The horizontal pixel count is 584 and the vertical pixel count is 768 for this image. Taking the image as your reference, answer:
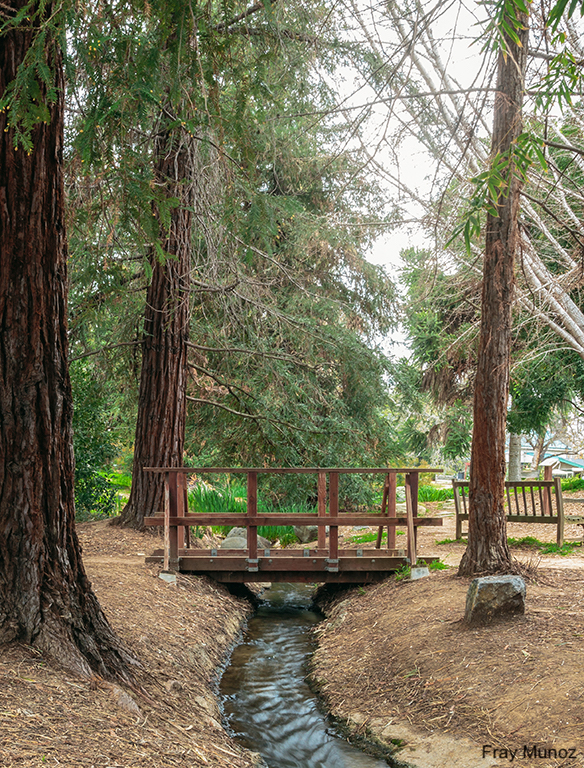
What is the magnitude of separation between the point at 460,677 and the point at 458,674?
4cm

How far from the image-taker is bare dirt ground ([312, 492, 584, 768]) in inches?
163

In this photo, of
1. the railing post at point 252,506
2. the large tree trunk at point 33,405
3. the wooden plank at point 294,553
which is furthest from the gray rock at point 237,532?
the large tree trunk at point 33,405

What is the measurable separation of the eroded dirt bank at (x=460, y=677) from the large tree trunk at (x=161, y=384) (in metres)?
3.72

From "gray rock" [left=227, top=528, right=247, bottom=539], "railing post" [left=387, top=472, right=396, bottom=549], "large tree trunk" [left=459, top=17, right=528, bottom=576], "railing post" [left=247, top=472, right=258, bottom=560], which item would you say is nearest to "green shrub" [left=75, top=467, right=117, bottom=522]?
"gray rock" [left=227, top=528, right=247, bottom=539]

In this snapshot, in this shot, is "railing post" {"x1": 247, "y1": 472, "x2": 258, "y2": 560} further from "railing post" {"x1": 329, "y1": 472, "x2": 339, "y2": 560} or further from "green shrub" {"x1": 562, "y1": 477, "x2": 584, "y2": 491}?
"green shrub" {"x1": 562, "y1": 477, "x2": 584, "y2": 491}

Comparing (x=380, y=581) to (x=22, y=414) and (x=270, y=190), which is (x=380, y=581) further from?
(x=270, y=190)

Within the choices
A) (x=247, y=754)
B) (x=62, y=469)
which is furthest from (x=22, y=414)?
(x=247, y=754)

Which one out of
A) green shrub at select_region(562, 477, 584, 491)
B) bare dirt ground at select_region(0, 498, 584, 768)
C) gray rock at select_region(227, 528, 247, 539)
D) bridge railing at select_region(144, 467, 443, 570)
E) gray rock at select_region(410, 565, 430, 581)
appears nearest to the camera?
bare dirt ground at select_region(0, 498, 584, 768)

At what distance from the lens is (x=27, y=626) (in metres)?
4.06

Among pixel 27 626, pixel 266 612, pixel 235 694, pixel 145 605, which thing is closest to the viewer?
pixel 27 626

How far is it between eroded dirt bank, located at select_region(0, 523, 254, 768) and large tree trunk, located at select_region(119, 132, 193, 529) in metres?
2.42

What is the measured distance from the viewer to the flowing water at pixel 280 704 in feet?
15.8

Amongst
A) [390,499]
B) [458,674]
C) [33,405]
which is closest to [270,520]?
[390,499]

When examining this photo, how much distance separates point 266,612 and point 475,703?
4.89 metres
